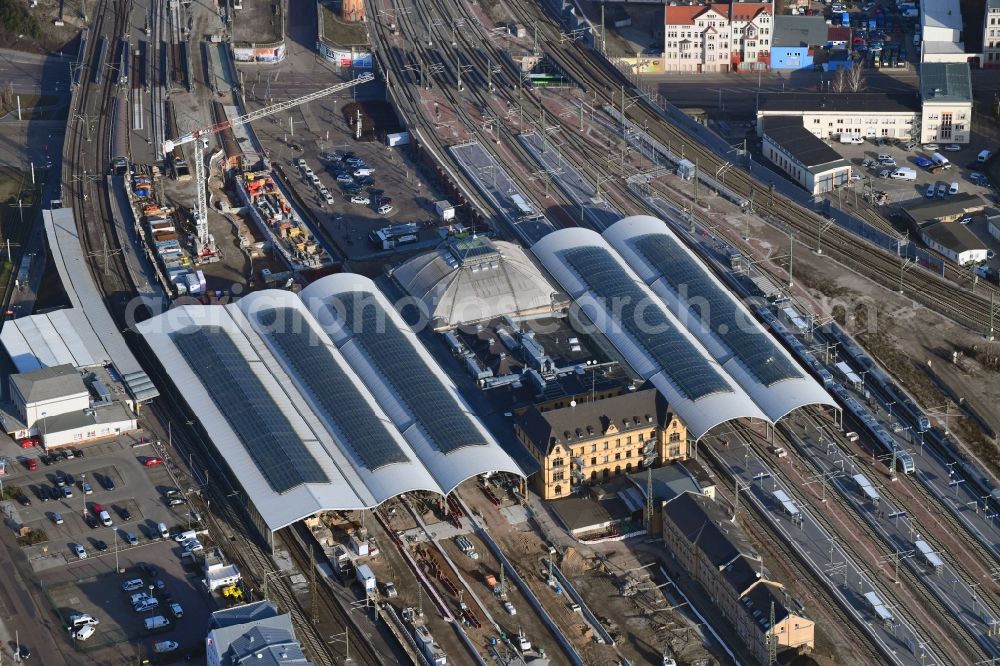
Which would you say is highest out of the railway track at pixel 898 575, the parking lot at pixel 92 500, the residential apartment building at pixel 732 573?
the parking lot at pixel 92 500

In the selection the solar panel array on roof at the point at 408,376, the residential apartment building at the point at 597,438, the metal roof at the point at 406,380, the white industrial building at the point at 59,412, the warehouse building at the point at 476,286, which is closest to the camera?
the metal roof at the point at 406,380

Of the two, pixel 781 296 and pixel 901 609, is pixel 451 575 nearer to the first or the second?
pixel 901 609

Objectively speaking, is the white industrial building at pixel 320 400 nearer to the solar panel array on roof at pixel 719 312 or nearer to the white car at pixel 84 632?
the white car at pixel 84 632

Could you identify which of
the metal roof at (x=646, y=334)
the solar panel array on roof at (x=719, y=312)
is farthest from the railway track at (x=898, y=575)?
the solar panel array on roof at (x=719, y=312)

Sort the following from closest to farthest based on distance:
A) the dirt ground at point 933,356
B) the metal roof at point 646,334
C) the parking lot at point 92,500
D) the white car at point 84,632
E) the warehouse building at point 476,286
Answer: the white car at point 84,632 < the parking lot at point 92,500 < the metal roof at point 646,334 < the dirt ground at point 933,356 < the warehouse building at point 476,286

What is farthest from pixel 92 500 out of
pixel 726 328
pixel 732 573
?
pixel 726 328

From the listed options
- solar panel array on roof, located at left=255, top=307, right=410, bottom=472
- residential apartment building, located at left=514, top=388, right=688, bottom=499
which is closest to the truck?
solar panel array on roof, located at left=255, top=307, right=410, bottom=472

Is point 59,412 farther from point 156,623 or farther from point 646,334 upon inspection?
point 646,334

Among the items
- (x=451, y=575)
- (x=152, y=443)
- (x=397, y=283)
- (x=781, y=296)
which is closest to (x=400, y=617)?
(x=451, y=575)
